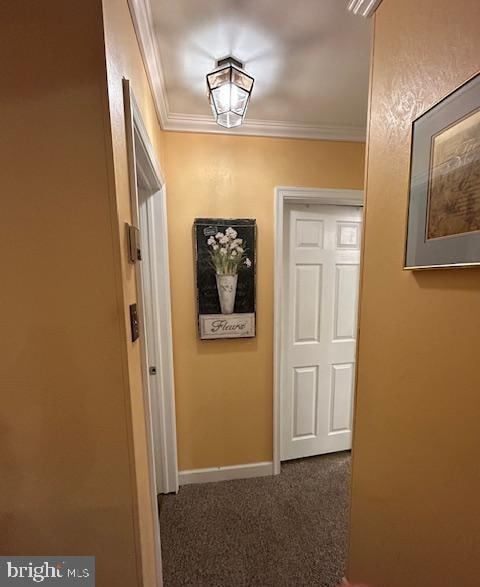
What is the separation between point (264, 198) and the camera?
5.42ft

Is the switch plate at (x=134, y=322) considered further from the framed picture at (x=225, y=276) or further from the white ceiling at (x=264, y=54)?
the white ceiling at (x=264, y=54)

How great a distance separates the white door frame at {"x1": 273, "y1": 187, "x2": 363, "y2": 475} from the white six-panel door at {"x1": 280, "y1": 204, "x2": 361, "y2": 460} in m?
0.09

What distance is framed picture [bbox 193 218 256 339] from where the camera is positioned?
1613 mm

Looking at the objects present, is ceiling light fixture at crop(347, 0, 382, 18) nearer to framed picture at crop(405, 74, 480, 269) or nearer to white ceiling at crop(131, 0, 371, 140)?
white ceiling at crop(131, 0, 371, 140)

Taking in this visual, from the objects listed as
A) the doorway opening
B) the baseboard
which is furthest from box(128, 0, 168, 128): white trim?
the baseboard

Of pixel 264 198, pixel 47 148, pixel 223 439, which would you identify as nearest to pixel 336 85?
pixel 264 198

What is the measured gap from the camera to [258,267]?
170 cm

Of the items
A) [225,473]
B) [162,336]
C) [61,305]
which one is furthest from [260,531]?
[61,305]

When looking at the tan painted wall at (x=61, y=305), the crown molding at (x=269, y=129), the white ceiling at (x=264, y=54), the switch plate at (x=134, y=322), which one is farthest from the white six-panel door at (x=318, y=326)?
the tan painted wall at (x=61, y=305)

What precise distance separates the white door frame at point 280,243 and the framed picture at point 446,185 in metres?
1.00

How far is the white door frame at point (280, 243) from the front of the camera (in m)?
1.66

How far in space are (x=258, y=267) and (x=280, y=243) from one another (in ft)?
0.72

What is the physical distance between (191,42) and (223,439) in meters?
2.21

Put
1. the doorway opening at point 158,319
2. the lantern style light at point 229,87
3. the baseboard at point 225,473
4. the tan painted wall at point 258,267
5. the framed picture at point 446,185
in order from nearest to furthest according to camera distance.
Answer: the framed picture at point 446,185 → the lantern style light at point 229,87 → the doorway opening at point 158,319 → the tan painted wall at point 258,267 → the baseboard at point 225,473
